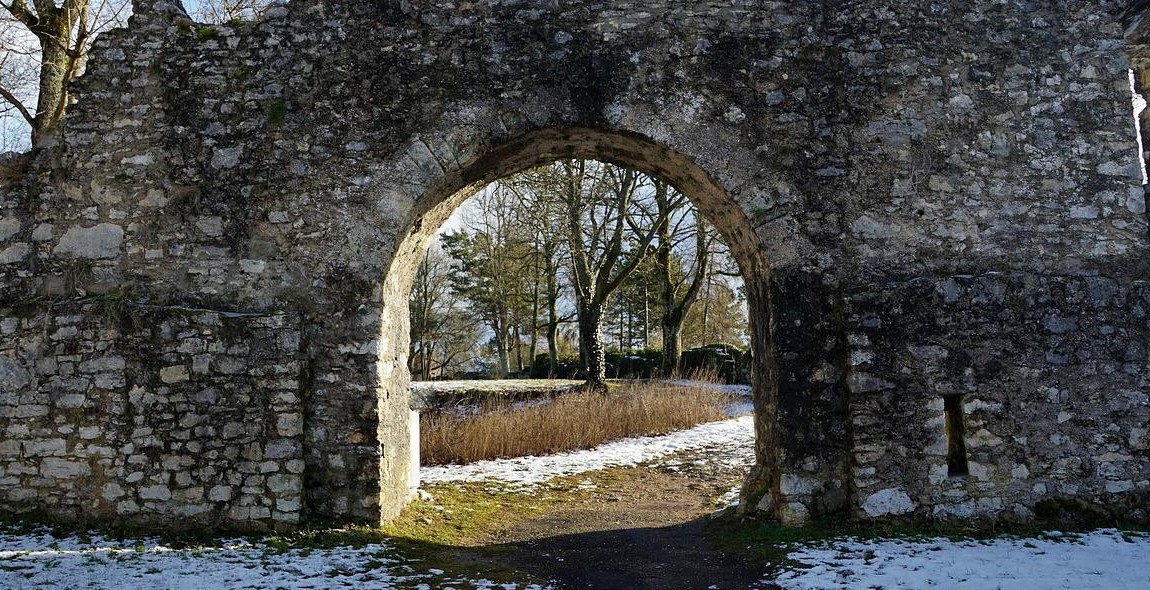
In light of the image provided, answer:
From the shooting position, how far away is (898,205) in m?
5.39

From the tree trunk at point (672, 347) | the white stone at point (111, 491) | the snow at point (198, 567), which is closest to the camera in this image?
the snow at point (198, 567)

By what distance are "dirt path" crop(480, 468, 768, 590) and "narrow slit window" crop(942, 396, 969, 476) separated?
5.52 ft

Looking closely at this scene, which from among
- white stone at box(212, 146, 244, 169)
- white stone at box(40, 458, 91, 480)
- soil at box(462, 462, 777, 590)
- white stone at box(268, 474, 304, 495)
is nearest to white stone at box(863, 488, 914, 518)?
soil at box(462, 462, 777, 590)

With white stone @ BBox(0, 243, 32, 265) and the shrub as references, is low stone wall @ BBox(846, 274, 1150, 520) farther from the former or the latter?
the shrub

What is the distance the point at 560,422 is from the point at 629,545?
503 centimetres

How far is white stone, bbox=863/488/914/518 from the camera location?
4977 mm

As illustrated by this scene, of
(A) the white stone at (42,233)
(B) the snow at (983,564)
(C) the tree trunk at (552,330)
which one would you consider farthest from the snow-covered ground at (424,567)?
(C) the tree trunk at (552,330)

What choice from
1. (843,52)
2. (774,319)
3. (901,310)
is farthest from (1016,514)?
(843,52)

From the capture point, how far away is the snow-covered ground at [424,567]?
161 inches

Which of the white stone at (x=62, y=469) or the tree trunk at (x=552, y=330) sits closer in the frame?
the white stone at (x=62, y=469)

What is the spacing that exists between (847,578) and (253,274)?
4475mm

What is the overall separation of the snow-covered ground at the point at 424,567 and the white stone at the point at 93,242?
2009mm

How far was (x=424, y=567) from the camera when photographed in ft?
15.5

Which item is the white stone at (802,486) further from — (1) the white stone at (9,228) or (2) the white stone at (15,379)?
(1) the white stone at (9,228)
